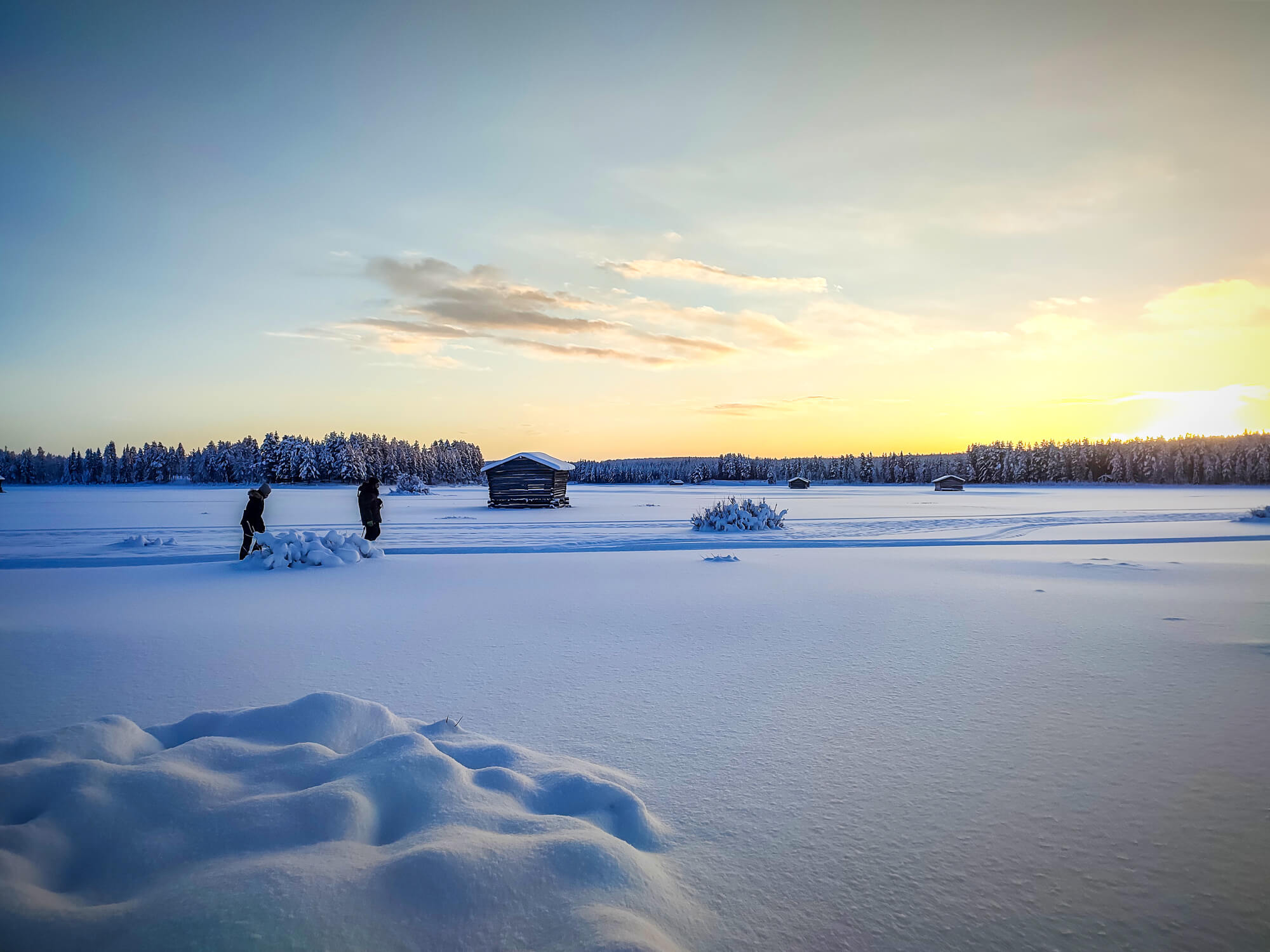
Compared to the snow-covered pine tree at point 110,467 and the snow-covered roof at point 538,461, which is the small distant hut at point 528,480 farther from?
the snow-covered pine tree at point 110,467

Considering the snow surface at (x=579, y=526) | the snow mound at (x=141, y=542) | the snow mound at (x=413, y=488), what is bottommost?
→ the snow surface at (x=579, y=526)

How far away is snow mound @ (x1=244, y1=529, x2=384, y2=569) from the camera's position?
38.4 feet

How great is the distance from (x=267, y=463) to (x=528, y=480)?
78022 mm

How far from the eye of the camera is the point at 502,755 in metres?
3.25

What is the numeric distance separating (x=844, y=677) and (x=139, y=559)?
1379 centimetres

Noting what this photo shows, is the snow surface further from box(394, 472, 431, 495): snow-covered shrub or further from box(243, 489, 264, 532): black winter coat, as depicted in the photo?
box(394, 472, 431, 495): snow-covered shrub

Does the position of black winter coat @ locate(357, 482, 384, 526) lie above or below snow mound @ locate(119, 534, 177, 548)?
above

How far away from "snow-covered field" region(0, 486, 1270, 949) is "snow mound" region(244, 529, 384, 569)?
11.6 feet

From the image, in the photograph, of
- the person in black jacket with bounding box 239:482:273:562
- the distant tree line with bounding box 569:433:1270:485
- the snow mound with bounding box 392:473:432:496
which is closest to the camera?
the person in black jacket with bounding box 239:482:273:562

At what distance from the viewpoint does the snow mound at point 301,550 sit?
11719mm

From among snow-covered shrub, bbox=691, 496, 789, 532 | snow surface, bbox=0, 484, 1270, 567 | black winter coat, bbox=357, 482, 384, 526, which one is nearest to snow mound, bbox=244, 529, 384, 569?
black winter coat, bbox=357, 482, 384, 526

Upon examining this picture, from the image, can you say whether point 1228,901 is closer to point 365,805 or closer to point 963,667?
point 963,667

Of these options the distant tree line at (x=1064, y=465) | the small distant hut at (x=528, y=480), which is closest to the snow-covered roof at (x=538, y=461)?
the small distant hut at (x=528, y=480)

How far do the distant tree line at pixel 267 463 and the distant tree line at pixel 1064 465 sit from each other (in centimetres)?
4577
